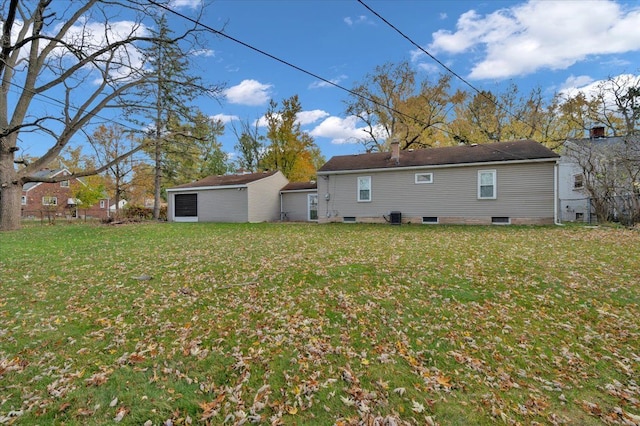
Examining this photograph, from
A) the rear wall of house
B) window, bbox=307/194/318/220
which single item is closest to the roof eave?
window, bbox=307/194/318/220

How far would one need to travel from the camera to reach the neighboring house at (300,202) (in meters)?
21.1

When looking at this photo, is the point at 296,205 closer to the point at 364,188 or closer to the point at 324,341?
the point at 364,188

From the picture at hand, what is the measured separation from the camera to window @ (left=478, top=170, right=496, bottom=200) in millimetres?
14758

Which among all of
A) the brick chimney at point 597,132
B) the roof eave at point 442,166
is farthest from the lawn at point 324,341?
the brick chimney at point 597,132

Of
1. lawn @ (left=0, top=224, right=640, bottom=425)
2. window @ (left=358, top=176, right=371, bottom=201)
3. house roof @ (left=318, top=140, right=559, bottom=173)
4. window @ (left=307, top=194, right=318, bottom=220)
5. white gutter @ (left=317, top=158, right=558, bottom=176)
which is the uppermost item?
house roof @ (left=318, top=140, right=559, bottom=173)

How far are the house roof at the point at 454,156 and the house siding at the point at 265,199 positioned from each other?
4737 millimetres

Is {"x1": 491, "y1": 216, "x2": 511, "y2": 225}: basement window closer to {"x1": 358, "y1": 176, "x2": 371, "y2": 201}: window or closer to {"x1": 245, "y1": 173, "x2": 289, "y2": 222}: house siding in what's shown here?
{"x1": 358, "y1": 176, "x2": 371, "y2": 201}: window

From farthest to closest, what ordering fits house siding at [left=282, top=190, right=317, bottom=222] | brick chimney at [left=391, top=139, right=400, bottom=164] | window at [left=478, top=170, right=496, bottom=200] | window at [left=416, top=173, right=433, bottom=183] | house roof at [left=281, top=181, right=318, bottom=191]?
house siding at [left=282, top=190, right=317, bottom=222]
house roof at [left=281, top=181, right=318, bottom=191]
brick chimney at [left=391, top=139, right=400, bottom=164]
window at [left=416, top=173, right=433, bottom=183]
window at [left=478, top=170, right=496, bottom=200]

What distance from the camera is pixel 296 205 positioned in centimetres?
2220

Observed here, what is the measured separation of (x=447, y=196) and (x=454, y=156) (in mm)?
2148

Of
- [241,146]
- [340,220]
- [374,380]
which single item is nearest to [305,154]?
[241,146]

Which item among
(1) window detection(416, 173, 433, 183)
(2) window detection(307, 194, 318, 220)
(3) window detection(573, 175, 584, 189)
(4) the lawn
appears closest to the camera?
(4) the lawn

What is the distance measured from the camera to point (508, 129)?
87.2ft

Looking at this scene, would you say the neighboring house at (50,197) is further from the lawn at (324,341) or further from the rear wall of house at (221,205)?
the lawn at (324,341)
